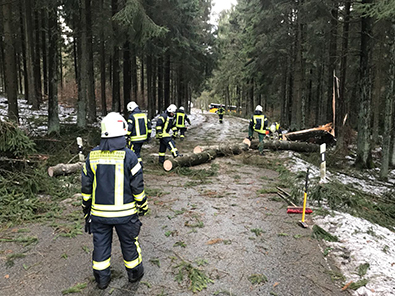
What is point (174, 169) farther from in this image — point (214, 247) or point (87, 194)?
point (87, 194)

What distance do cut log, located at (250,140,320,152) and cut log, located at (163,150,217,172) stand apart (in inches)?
114

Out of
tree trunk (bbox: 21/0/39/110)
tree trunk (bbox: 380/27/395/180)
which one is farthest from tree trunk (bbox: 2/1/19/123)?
tree trunk (bbox: 380/27/395/180)

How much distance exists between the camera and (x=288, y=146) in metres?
14.2

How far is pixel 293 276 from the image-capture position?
393 centimetres

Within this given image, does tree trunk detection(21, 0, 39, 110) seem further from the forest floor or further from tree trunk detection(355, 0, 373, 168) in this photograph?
tree trunk detection(355, 0, 373, 168)

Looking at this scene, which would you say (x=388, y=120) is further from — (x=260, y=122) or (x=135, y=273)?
(x=135, y=273)

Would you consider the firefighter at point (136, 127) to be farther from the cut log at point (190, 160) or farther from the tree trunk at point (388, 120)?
the tree trunk at point (388, 120)

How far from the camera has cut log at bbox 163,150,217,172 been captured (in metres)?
9.74

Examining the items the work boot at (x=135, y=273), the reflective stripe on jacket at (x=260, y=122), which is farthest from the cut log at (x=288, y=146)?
the work boot at (x=135, y=273)

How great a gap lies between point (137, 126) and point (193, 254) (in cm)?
514

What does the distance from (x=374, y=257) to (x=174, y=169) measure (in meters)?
6.67

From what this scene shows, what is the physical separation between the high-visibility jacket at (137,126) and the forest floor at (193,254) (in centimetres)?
224

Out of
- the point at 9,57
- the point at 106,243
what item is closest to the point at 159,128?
the point at 9,57

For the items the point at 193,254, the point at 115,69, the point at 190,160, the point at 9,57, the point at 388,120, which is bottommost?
the point at 193,254
